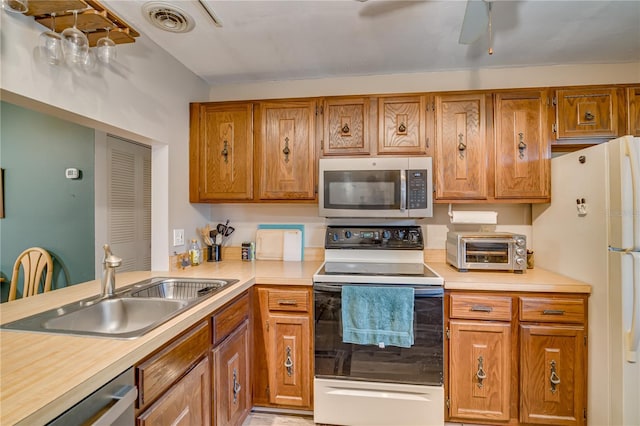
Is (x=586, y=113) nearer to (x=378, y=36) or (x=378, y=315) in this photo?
(x=378, y=36)

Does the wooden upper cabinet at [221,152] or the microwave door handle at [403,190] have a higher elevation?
the wooden upper cabinet at [221,152]

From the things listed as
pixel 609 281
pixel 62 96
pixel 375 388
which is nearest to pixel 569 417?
pixel 609 281

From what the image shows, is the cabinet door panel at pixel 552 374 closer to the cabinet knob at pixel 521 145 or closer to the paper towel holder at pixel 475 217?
the paper towel holder at pixel 475 217

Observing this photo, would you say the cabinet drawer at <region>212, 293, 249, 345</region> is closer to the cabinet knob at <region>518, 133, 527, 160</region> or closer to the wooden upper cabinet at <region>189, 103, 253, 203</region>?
the wooden upper cabinet at <region>189, 103, 253, 203</region>

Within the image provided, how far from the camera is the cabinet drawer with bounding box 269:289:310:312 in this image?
1919mm

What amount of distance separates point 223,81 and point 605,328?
309cm

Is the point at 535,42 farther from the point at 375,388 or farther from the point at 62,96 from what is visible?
the point at 62,96

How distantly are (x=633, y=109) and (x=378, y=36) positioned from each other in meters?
1.77

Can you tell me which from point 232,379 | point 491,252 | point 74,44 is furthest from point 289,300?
point 74,44

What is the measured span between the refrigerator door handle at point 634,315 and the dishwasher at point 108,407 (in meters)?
2.17

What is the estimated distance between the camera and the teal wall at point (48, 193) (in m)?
2.70

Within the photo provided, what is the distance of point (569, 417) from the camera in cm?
175

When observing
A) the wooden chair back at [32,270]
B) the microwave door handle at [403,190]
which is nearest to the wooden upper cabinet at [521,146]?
the microwave door handle at [403,190]

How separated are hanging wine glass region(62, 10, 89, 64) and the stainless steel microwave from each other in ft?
4.63
